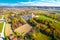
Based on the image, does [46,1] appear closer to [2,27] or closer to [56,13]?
[56,13]

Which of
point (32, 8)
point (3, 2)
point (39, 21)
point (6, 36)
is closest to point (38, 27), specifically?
point (39, 21)

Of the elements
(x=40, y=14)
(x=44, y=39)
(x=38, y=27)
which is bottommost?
(x=44, y=39)

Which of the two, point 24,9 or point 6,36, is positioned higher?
point 24,9

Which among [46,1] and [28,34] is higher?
[46,1]

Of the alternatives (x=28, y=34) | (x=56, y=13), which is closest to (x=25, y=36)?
(x=28, y=34)

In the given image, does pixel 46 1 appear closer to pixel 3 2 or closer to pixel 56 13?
pixel 56 13

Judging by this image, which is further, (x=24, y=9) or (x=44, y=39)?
(x=24, y=9)

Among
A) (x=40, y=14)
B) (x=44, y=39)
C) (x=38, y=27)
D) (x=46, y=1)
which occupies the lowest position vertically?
(x=44, y=39)

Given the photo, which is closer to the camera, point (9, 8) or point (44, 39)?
point (44, 39)
